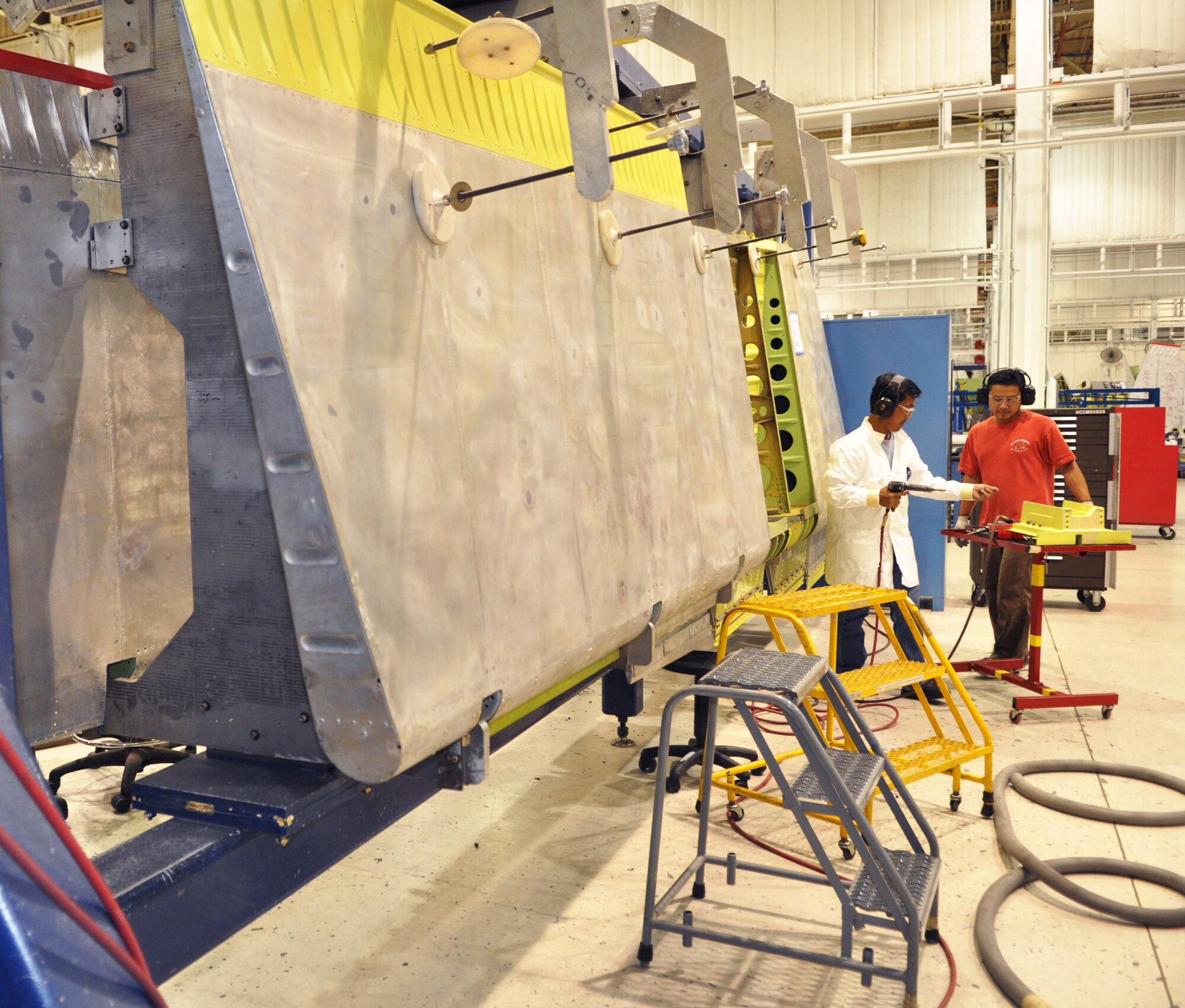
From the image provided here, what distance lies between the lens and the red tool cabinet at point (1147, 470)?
10555mm

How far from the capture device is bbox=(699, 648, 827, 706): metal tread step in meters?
2.76

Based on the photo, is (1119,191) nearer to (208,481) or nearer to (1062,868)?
(1062,868)

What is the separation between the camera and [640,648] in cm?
317

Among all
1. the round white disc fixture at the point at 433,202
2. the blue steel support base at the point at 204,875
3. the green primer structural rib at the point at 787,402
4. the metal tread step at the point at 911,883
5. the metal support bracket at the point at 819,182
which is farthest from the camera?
the green primer structural rib at the point at 787,402

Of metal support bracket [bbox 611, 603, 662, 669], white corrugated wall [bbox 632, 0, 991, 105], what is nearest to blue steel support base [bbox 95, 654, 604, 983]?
metal support bracket [bbox 611, 603, 662, 669]

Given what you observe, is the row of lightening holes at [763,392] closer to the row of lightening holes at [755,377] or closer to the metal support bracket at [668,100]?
the row of lightening holes at [755,377]

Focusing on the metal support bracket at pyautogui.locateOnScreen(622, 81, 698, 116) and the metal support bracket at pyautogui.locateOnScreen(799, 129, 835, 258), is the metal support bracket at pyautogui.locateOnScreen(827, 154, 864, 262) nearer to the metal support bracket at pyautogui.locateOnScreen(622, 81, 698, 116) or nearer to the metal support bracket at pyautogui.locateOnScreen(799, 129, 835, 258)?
the metal support bracket at pyautogui.locateOnScreen(799, 129, 835, 258)

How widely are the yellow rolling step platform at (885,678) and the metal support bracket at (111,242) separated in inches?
94.9

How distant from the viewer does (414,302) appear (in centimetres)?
210

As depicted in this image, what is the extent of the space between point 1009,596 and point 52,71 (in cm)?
546

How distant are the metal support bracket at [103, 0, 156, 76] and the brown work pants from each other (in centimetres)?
524

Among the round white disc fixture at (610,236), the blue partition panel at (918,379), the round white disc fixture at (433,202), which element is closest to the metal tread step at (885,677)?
the round white disc fixture at (610,236)

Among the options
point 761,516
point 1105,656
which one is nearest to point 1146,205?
point 1105,656

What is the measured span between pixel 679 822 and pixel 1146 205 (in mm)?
15859
